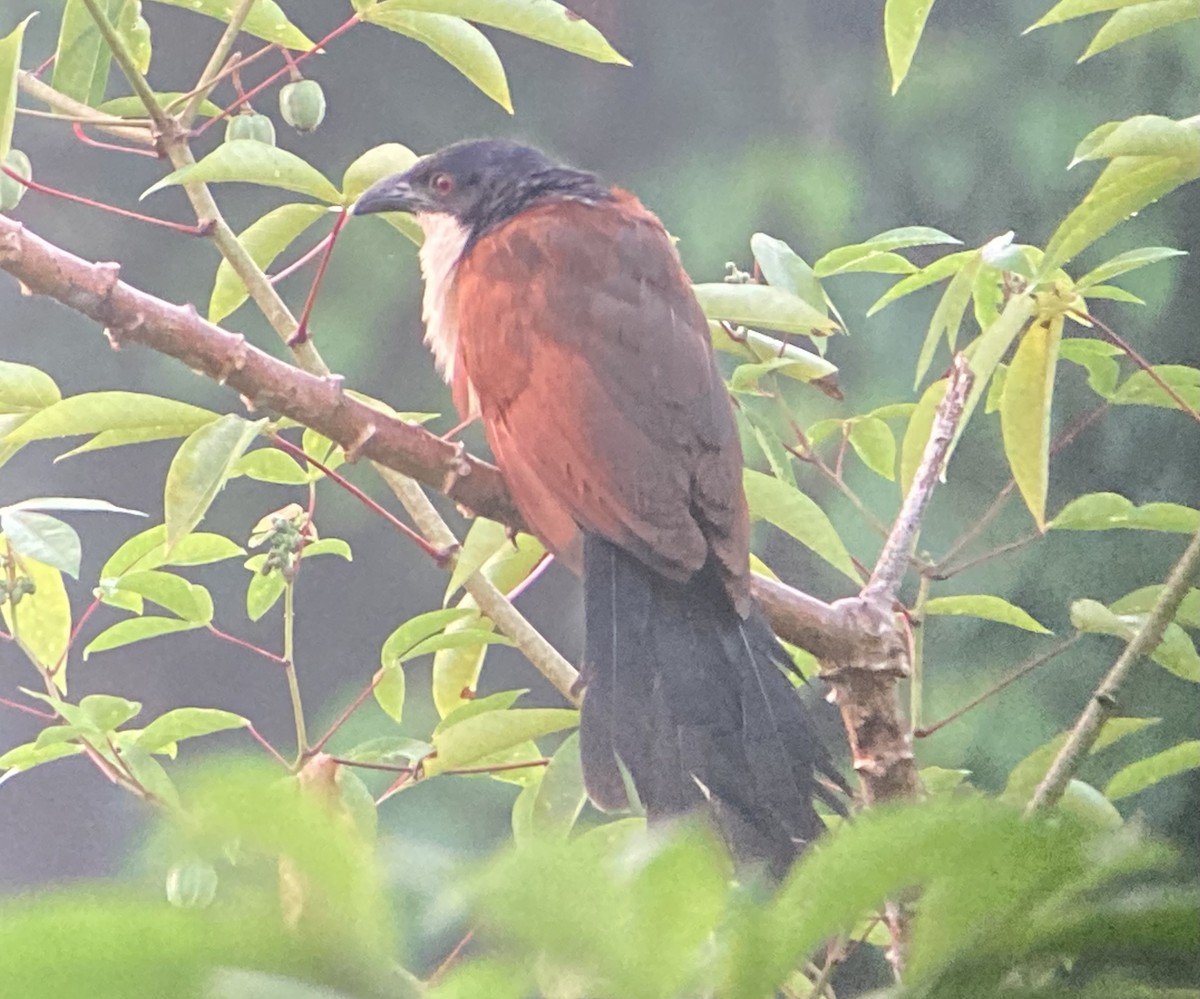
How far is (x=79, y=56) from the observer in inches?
26.6

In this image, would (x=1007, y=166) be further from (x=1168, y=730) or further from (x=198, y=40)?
(x=198, y=40)

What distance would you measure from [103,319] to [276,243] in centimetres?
23

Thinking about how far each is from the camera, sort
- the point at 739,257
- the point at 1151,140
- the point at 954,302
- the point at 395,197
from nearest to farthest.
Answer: the point at 1151,140 → the point at 954,302 → the point at 395,197 → the point at 739,257

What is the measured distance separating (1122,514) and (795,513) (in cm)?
20

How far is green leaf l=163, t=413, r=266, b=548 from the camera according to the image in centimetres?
52

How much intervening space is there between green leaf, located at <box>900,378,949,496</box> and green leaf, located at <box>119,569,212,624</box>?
450 millimetres

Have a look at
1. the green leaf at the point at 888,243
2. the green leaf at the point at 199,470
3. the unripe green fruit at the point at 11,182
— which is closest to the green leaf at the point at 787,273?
the green leaf at the point at 888,243

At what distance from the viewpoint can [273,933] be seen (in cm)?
12

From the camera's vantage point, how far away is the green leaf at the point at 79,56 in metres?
0.67

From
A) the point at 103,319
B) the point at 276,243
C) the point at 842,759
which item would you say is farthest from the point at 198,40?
the point at 842,759

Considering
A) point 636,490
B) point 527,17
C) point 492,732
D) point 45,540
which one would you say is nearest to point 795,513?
point 636,490

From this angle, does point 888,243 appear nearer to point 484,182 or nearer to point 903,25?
point 903,25

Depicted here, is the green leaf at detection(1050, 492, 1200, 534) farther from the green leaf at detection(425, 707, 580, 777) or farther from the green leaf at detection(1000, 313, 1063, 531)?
the green leaf at detection(425, 707, 580, 777)

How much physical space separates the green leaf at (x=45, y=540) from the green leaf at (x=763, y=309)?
399mm
